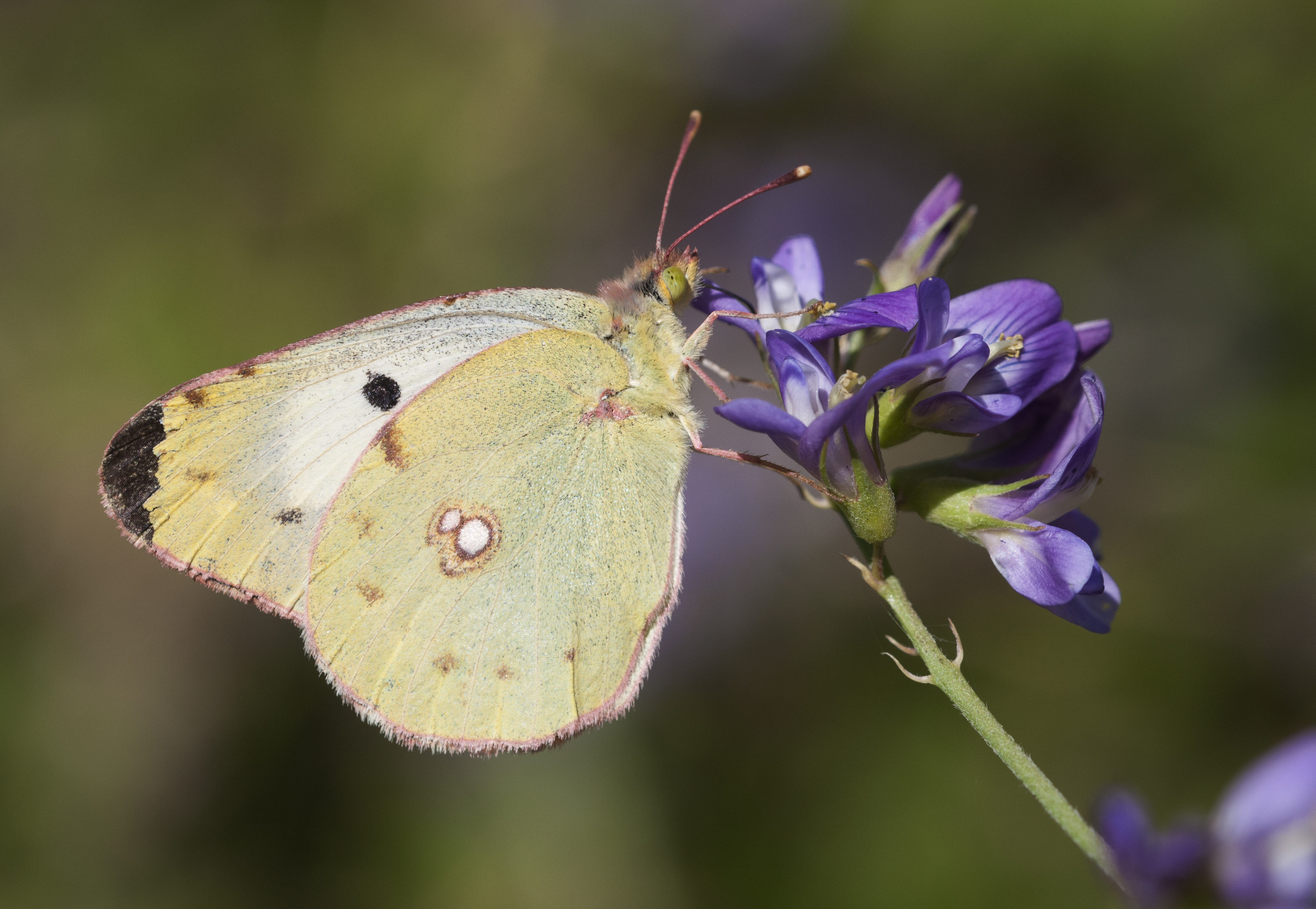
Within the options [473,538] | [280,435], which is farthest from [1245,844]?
[280,435]

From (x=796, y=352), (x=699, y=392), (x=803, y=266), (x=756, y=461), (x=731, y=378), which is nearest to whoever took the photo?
(x=796, y=352)

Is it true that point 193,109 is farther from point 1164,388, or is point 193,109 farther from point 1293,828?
point 1293,828

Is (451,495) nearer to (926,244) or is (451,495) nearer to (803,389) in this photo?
(803,389)

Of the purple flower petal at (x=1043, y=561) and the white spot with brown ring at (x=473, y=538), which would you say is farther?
the white spot with brown ring at (x=473, y=538)

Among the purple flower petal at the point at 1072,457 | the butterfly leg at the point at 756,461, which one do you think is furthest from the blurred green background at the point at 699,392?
the purple flower petal at the point at 1072,457

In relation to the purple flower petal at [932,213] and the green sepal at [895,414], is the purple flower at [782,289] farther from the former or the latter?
the green sepal at [895,414]

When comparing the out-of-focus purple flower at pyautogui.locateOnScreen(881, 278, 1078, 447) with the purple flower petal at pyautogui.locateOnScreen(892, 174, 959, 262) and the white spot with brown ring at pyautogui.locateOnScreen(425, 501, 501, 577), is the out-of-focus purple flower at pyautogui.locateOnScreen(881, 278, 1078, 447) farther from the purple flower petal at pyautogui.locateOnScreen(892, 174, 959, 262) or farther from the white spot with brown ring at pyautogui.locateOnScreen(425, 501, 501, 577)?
the white spot with brown ring at pyautogui.locateOnScreen(425, 501, 501, 577)
